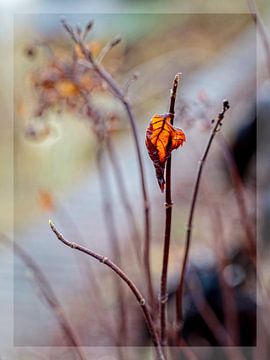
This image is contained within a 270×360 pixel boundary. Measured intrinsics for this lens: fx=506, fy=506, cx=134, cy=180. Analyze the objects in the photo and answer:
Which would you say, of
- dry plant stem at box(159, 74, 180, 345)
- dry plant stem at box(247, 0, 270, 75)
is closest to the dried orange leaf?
dry plant stem at box(159, 74, 180, 345)

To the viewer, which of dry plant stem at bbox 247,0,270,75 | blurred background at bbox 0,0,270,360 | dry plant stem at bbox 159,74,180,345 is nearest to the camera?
dry plant stem at bbox 159,74,180,345

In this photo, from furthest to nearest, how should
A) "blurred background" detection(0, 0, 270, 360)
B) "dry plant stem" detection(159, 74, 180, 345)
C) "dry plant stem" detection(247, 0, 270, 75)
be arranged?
1. "blurred background" detection(0, 0, 270, 360)
2. "dry plant stem" detection(247, 0, 270, 75)
3. "dry plant stem" detection(159, 74, 180, 345)

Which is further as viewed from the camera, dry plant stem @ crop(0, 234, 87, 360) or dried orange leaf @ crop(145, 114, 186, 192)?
dry plant stem @ crop(0, 234, 87, 360)

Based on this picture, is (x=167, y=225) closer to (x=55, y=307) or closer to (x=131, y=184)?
(x=55, y=307)

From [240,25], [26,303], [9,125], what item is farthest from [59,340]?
[240,25]

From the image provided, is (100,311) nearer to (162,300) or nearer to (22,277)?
(162,300)

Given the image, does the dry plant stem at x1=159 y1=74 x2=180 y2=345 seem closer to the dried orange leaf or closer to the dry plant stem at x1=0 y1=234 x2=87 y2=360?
the dried orange leaf
